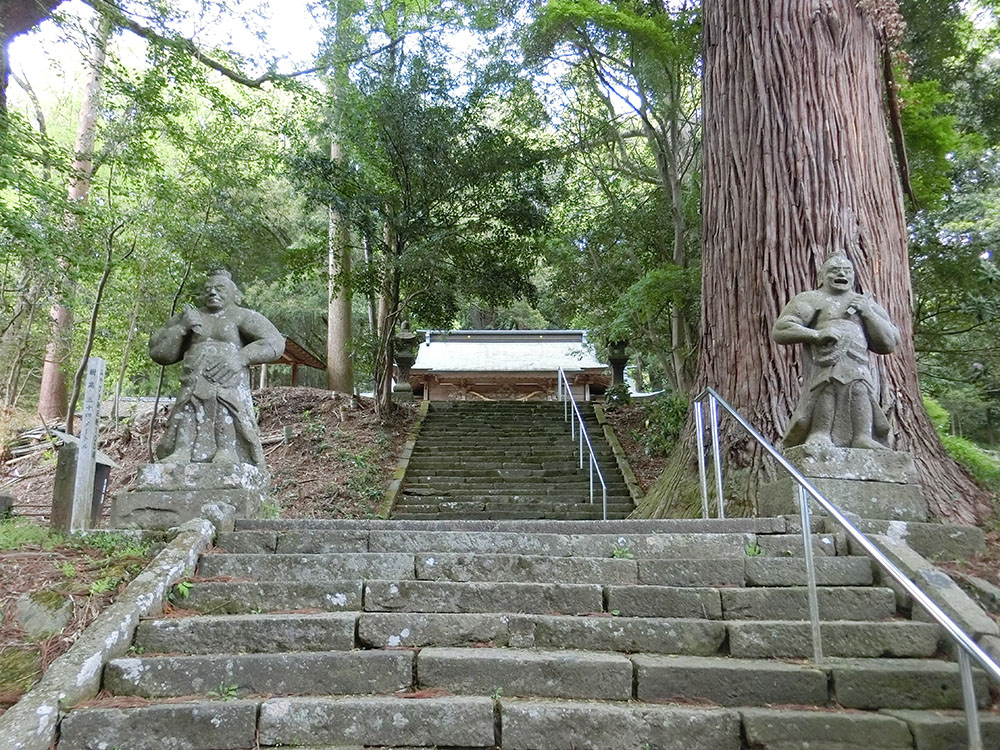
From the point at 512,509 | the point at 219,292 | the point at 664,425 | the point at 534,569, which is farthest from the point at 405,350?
the point at 534,569

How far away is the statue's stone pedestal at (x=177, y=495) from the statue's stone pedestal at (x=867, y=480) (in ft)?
11.5

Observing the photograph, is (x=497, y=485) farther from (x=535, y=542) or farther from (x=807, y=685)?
(x=807, y=685)

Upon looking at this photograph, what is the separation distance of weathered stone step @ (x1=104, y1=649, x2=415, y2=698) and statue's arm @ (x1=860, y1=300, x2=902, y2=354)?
334 centimetres

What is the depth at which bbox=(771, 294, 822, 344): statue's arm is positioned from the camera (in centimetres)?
402

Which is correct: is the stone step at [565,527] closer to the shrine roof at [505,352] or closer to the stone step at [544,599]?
the stone step at [544,599]

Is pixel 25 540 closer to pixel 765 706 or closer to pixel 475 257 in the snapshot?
pixel 765 706

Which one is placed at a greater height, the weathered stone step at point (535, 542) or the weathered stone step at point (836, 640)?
the weathered stone step at point (535, 542)

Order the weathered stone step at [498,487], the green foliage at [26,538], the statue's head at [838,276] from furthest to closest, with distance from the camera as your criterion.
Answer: the weathered stone step at [498,487] < the statue's head at [838,276] < the green foliage at [26,538]

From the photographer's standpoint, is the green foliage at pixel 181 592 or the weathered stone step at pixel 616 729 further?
the green foliage at pixel 181 592

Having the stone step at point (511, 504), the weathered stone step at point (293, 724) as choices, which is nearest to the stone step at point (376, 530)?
the weathered stone step at point (293, 724)

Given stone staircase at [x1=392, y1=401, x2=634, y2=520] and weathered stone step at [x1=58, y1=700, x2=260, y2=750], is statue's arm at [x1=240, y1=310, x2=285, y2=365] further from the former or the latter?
stone staircase at [x1=392, y1=401, x2=634, y2=520]

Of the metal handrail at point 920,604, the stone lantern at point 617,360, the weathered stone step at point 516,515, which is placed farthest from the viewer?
the stone lantern at point 617,360

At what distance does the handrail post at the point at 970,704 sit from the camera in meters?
1.97

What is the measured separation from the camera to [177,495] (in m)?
4.14
